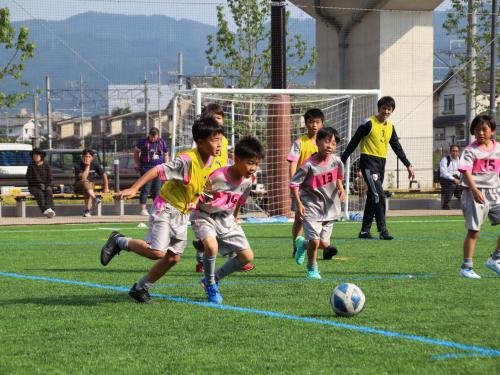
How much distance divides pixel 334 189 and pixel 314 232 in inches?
22.4

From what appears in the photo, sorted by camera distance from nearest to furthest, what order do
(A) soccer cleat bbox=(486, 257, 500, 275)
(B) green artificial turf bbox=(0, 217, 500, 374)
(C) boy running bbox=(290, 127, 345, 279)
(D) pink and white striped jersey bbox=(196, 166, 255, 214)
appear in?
(B) green artificial turf bbox=(0, 217, 500, 374) < (D) pink and white striped jersey bbox=(196, 166, 255, 214) < (A) soccer cleat bbox=(486, 257, 500, 275) < (C) boy running bbox=(290, 127, 345, 279)

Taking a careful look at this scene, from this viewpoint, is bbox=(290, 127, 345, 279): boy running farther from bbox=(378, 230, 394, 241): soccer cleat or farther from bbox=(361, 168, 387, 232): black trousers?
bbox=(378, 230, 394, 241): soccer cleat

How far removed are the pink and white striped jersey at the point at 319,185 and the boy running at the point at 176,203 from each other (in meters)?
2.21

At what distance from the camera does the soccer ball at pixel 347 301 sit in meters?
7.09

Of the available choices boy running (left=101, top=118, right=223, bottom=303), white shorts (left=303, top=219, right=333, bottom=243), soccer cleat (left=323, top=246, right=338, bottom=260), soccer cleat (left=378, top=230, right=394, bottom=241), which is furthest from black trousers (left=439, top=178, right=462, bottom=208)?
boy running (left=101, top=118, right=223, bottom=303)

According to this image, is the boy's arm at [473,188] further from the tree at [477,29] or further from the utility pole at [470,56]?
the tree at [477,29]

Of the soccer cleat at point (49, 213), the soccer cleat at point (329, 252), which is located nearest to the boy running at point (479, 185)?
→ the soccer cleat at point (329, 252)

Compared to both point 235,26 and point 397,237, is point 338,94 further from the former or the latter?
point 235,26

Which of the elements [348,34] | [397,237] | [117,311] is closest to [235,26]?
[348,34]

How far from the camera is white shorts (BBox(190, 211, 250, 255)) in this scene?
8188mm

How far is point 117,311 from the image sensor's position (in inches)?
299

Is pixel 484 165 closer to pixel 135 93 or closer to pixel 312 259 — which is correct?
pixel 312 259

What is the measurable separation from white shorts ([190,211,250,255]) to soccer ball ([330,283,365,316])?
4.15ft

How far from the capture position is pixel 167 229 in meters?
8.00
